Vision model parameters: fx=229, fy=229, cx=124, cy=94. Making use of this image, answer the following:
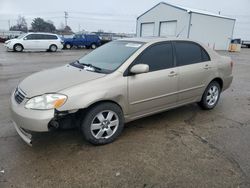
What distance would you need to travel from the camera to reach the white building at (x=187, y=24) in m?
28.4

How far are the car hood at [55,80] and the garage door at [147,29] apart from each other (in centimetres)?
2947

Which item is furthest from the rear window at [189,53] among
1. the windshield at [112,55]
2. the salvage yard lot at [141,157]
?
the salvage yard lot at [141,157]

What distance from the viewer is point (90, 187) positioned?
2.57 meters

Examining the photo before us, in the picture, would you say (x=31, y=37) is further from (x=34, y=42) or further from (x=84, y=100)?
(x=84, y=100)

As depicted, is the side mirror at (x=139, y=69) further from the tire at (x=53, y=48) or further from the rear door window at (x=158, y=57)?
the tire at (x=53, y=48)

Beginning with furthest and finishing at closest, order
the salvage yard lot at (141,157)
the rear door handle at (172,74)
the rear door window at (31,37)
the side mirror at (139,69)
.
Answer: the rear door window at (31,37), the rear door handle at (172,74), the side mirror at (139,69), the salvage yard lot at (141,157)

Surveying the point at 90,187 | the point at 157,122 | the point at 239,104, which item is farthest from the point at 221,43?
the point at 90,187

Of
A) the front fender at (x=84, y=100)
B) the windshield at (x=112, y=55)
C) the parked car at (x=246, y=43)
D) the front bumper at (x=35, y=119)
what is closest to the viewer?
the front bumper at (x=35, y=119)

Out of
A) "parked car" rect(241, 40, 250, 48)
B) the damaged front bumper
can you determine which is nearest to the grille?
the damaged front bumper

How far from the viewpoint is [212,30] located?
31281mm

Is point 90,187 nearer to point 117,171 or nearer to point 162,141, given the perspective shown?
point 117,171

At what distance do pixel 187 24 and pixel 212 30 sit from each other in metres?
5.26

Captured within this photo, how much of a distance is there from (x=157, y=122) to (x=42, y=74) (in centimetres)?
226

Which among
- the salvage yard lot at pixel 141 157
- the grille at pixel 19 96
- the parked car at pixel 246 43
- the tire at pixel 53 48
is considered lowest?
the parked car at pixel 246 43
